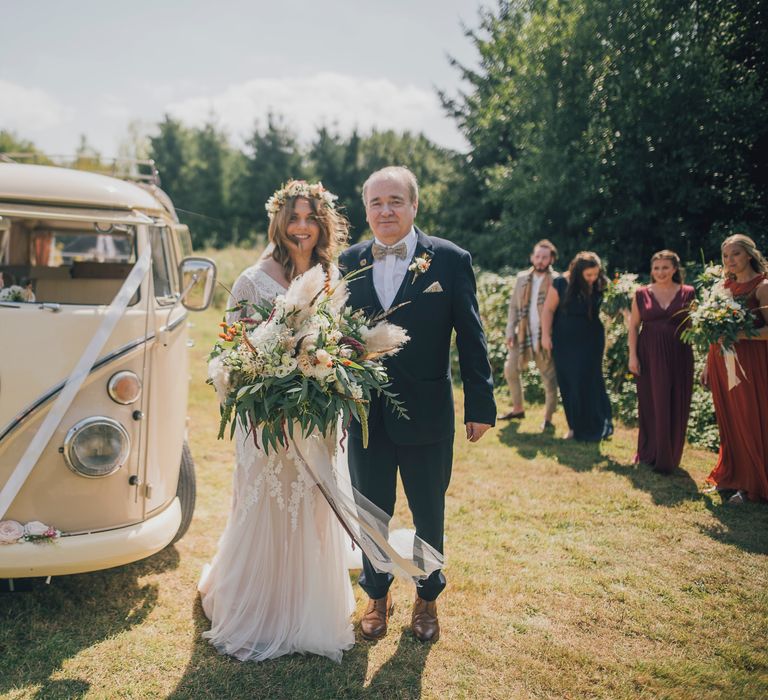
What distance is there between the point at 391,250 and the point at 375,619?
206 cm

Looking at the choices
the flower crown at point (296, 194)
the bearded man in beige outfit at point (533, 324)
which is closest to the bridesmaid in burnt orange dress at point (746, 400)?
the bearded man in beige outfit at point (533, 324)

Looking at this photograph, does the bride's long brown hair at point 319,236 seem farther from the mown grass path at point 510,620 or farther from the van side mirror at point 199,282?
the mown grass path at point 510,620

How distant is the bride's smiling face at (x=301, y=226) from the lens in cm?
358

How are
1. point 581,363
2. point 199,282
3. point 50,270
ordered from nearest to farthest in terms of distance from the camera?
point 199,282, point 50,270, point 581,363

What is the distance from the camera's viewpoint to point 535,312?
7.48 meters

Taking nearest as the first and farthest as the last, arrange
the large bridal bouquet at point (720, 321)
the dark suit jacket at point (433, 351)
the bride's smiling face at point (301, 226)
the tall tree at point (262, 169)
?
the dark suit jacket at point (433, 351), the bride's smiling face at point (301, 226), the large bridal bouquet at point (720, 321), the tall tree at point (262, 169)

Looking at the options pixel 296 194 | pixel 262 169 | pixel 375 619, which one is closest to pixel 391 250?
pixel 296 194

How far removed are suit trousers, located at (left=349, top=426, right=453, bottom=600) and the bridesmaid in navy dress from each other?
4.13 m

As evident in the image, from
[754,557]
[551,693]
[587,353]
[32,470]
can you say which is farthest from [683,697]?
[587,353]

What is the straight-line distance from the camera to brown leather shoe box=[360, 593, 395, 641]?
3305mm

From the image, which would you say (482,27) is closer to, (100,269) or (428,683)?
(100,269)

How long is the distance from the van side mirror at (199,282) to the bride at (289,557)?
0.61 metres

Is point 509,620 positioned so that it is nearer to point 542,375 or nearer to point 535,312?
point 542,375

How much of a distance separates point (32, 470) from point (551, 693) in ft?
9.28
